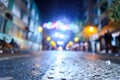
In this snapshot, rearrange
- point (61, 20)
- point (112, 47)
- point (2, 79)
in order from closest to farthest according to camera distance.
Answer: point (2, 79)
point (112, 47)
point (61, 20)

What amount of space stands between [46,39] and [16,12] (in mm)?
52846

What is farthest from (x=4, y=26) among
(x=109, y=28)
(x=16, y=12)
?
(x=109, y=28)

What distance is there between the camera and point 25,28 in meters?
49.5

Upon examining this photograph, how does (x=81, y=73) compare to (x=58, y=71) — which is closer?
(x=81, y=73)

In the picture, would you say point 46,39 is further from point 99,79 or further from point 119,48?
point 99,79

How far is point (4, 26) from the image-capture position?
32062 mm

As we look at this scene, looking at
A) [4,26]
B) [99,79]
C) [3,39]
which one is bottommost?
[99,79]

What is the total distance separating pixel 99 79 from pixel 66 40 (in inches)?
3953

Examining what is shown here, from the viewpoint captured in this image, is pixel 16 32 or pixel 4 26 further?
pixel 16 32

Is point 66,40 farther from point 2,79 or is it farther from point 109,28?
point 2,79

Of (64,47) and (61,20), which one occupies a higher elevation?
(61,20)

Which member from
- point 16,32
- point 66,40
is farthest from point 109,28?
point 66,40

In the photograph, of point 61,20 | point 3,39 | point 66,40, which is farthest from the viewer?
point 66,40

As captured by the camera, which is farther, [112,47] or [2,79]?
[112,47]
